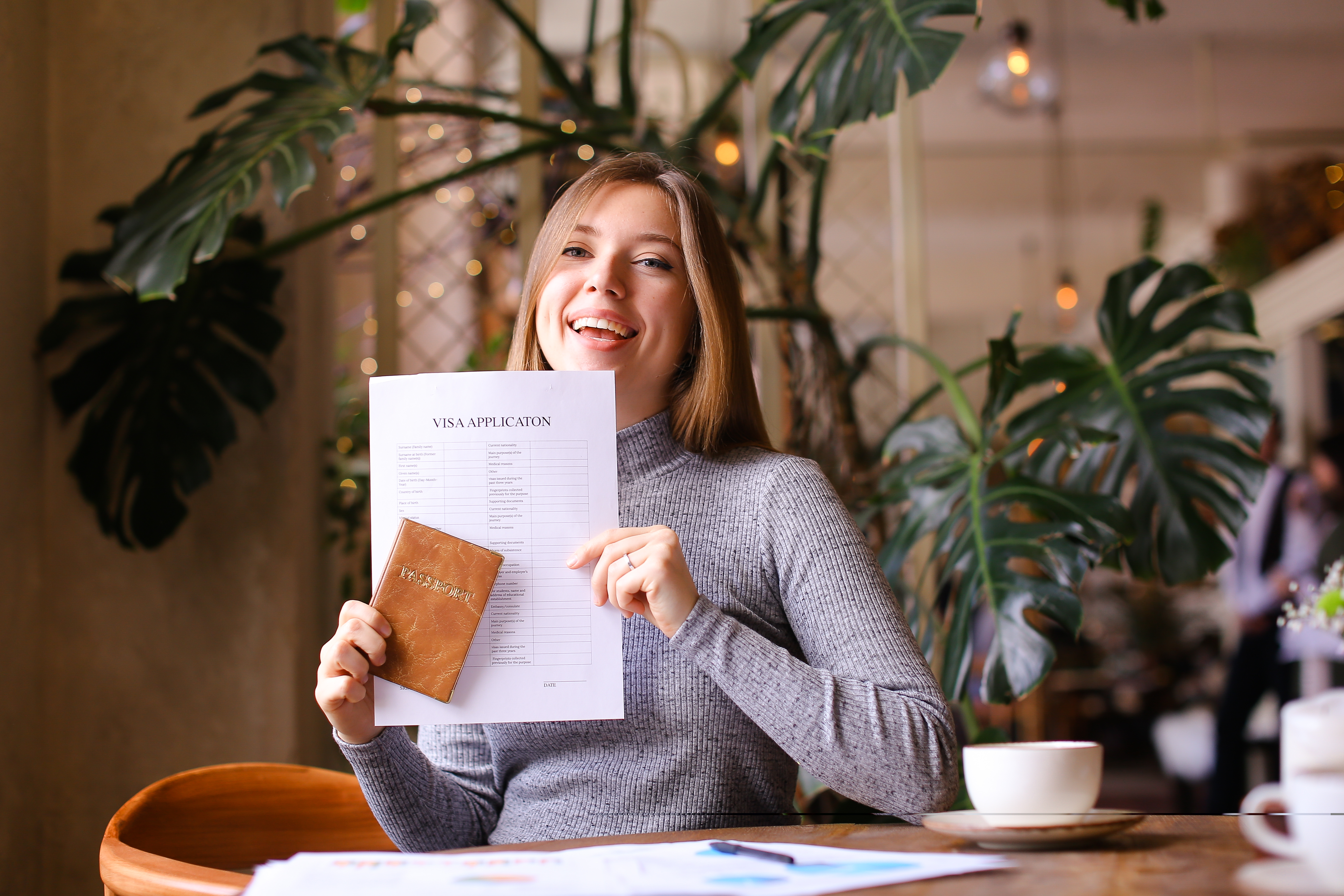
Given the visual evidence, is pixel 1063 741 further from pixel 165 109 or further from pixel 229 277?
pixel 165 109

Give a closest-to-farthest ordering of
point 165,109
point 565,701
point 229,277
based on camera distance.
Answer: point 565,701
point 229,277
point 165,109

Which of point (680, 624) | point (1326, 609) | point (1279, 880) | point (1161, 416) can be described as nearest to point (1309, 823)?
point (1279, 880)

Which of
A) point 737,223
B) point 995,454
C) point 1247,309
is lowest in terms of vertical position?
point 995,454

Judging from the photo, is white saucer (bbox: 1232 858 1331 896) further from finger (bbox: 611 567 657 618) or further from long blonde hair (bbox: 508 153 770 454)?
long blonde hair (bbox: 508 153 770 454)

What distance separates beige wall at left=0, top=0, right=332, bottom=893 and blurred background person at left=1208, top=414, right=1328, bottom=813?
3324 millimetres

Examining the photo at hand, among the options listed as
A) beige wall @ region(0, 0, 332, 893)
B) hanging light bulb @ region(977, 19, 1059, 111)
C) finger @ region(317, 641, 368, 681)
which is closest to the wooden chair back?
finger @ region(317, 641, 368, 681)

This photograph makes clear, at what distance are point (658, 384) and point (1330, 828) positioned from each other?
0.79 metres

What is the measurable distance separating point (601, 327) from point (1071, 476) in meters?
1.14

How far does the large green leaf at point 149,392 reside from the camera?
193cm

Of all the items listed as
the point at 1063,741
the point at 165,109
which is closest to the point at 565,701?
the point at 1063,741

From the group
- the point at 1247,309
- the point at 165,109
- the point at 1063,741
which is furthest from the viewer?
the point at 165,109

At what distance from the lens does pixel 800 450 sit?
7.70 ft

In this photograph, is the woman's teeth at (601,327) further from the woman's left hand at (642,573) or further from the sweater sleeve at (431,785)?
the sweater sleeve at (431,785)

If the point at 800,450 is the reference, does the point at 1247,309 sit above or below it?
above
